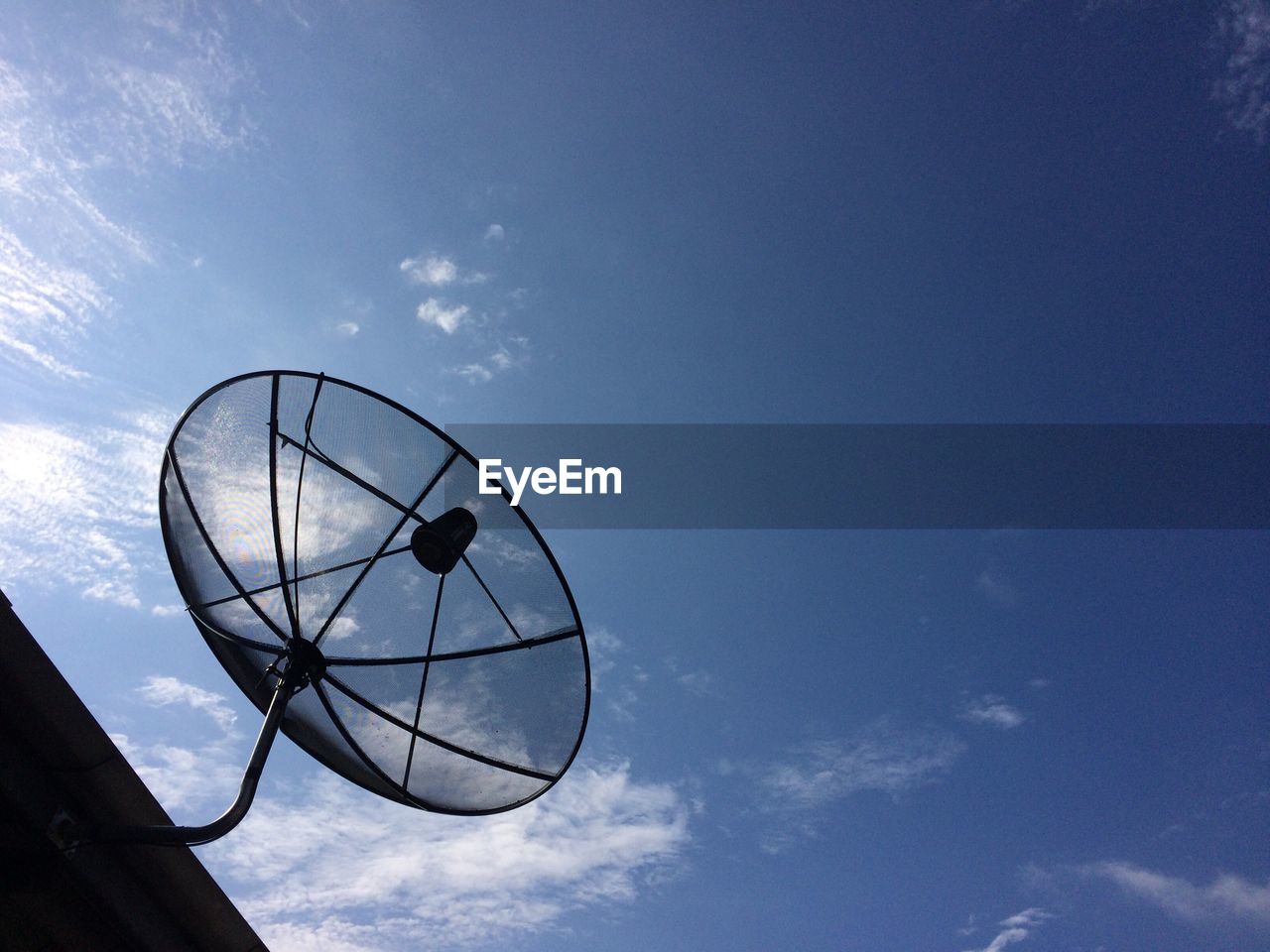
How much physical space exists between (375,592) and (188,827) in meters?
2.44

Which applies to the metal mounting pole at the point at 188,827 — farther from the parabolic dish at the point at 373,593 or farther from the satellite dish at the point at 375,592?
the parabolic dish at the point at 373,593

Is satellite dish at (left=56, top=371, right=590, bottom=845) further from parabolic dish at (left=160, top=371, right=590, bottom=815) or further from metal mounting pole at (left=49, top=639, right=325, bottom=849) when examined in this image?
metal mounting pole at (left=49, top=639, right=325, bottom=849)

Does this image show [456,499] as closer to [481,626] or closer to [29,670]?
[481,626]

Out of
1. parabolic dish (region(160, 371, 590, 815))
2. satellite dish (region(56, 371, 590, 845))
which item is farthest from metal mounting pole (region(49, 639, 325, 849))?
parabolic dish (region(160, 371, 590, 815))

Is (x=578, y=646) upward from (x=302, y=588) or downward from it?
downward

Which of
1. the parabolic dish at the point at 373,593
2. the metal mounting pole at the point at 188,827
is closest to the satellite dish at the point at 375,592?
the parabolic dish at the point at 373,593

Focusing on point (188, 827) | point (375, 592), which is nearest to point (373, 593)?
point (375, 592)

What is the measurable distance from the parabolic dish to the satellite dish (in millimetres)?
13

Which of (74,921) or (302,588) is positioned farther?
(302,588)

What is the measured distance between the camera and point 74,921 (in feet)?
12.5

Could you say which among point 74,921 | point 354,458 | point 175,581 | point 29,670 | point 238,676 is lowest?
point 74,921

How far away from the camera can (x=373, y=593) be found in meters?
5.66

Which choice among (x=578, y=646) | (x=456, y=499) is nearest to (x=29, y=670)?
(x=456, y=499)

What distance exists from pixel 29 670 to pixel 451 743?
115 inches
